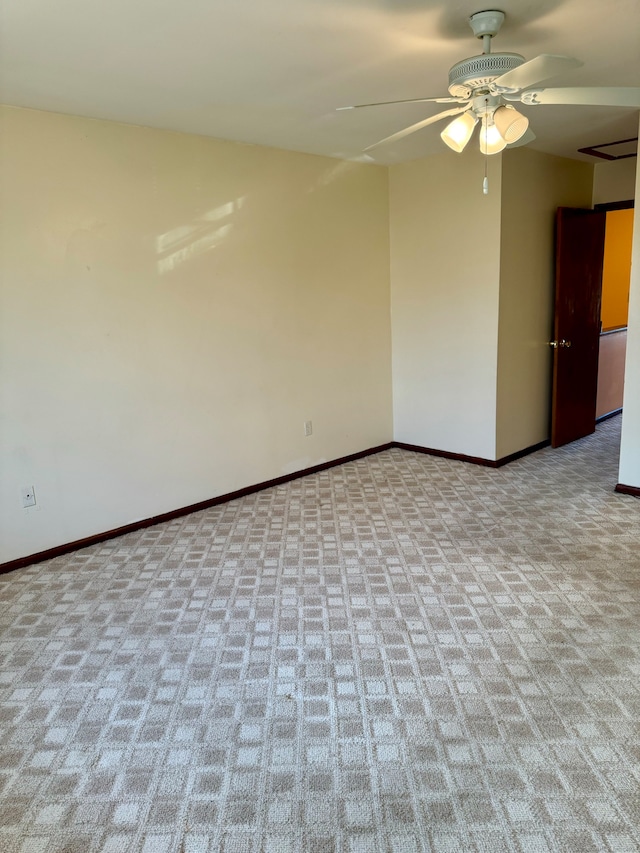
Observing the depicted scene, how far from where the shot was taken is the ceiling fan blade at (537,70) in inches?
70.7

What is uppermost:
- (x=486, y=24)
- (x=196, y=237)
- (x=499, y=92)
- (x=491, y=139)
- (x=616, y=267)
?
(x=486, y=24)

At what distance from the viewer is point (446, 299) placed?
4852mm

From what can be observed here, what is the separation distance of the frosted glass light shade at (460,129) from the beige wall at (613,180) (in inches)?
142

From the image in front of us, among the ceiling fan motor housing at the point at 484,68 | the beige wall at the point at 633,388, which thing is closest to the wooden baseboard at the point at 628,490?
the beige wall at the point at 633,388

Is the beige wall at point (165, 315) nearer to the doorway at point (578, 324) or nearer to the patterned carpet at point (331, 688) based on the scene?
the patterned carpet at point (331, 688)

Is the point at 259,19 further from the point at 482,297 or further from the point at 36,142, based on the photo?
the point at 482,297

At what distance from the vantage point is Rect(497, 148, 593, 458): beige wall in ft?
14.7

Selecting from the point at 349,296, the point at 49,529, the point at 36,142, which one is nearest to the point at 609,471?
the point at 349,296

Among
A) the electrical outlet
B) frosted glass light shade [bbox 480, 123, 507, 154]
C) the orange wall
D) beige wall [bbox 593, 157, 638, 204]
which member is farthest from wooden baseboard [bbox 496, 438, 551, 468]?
the electrical outlet

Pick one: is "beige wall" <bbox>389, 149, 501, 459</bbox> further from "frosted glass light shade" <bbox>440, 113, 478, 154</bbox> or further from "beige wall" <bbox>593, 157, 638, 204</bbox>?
"frosted glass light shade" <bbox>440, 113, 478, 154</bbox>

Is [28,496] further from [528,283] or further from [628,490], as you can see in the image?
[528,283]

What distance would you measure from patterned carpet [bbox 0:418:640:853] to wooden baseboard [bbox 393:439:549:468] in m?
0.98

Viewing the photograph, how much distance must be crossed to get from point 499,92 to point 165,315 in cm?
235

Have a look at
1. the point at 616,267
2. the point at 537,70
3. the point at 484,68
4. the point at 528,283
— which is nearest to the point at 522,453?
the point at 528,283
